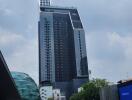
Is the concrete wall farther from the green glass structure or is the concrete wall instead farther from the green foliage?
the green glass structure

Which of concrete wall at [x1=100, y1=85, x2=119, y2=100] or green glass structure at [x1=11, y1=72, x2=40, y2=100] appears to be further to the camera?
green glass structure at [x1=11, y1=72, x2=40, y2=100]

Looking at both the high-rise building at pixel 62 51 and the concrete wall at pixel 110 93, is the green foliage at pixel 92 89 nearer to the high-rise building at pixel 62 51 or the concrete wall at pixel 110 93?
the concrete wall at pixel 110 93

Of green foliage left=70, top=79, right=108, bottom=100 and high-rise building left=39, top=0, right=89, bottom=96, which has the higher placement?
high-rise building left=39, top=0, right=89, bottom=96

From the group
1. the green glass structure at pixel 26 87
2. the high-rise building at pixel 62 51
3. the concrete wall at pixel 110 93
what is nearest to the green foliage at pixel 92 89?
the green glass structure at pixel 26 87

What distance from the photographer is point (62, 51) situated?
16888cm

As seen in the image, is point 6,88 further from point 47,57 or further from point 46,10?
point 46,10

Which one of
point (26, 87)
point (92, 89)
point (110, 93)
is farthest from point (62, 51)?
point (110, 93)

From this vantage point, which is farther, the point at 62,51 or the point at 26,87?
the point at 62,51

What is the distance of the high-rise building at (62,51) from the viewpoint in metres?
159

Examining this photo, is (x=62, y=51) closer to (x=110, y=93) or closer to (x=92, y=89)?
(x=92, y=89)

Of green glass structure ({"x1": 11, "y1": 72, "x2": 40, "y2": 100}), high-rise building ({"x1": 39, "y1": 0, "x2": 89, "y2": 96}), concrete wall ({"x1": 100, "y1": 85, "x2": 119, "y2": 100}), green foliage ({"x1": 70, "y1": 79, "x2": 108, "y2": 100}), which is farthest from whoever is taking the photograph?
high-rise building ({"x1": 39, "y1": 0, "x2": 89, "y2": 96})

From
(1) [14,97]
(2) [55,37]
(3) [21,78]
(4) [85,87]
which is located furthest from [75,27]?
(1) [14,97]

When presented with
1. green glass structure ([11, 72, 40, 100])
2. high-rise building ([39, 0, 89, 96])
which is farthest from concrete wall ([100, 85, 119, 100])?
high-rise building ([39, 0, 89, 96])

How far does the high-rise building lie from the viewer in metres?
159
